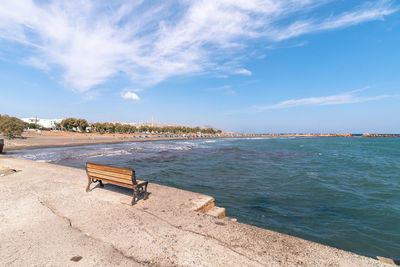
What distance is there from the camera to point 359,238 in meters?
5.16

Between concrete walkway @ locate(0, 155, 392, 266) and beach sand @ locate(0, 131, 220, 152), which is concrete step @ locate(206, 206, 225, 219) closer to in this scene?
concrete walkway @ locate(0, 155, 392, 266)

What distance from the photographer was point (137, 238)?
128 inches

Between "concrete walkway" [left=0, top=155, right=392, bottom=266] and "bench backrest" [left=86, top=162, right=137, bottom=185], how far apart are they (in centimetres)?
62

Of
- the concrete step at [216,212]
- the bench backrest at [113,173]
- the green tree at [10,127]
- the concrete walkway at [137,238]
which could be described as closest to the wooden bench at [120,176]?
the bench backrest at [113,173]

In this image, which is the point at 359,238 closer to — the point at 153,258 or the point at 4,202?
the point at 153,258

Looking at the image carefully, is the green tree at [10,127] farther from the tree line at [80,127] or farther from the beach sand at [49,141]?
the beach sand at [49,141]

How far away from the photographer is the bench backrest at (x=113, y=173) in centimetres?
475

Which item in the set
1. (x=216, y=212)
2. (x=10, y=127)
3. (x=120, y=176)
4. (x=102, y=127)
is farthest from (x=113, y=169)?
(x=102, y=127)

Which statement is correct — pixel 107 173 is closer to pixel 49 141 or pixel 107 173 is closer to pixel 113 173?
pixel 113 173

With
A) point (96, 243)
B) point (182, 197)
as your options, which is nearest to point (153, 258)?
point (96, 243)

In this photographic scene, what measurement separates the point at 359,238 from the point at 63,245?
7286mm

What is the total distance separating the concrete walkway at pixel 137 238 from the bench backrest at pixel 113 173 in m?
0.62

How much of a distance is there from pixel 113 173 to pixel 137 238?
7.68ft

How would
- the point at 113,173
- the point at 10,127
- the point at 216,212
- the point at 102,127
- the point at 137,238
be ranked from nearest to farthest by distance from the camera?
1. the point at 137,238
2. the point at 216,212
3. the point at 113,173
4. the point at 10,127
5. the point at 102,127
